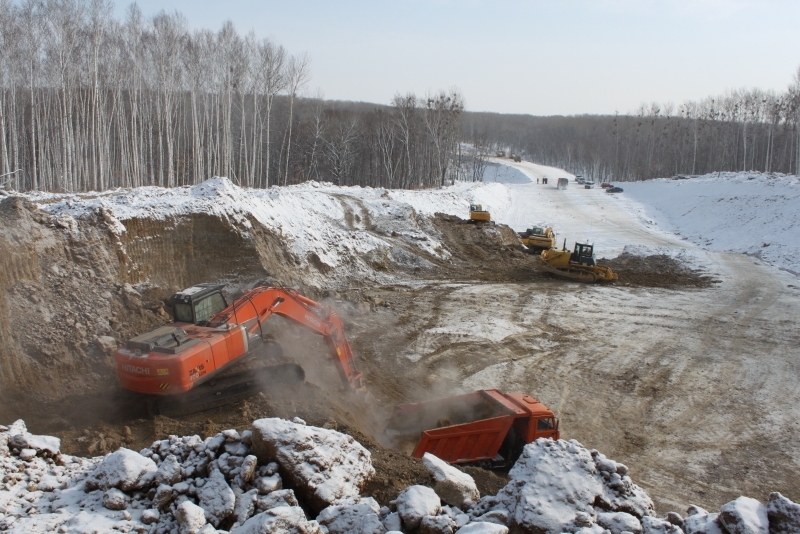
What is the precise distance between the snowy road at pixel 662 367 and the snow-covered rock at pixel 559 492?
138 inches

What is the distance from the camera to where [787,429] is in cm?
1133

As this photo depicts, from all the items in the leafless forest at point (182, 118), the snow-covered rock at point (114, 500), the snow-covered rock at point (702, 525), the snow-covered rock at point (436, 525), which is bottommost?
the snow-covered rock at point (114, 500)

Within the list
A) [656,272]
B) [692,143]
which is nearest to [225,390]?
[656,272]

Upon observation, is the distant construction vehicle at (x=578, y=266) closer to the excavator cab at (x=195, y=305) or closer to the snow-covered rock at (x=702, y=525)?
the excavator cab at (x=195, y=305)

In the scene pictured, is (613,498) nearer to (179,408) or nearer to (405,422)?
(405,422)

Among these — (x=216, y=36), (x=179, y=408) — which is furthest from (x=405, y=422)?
(x=216, y=36)

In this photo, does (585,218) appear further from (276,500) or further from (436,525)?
(276,500)

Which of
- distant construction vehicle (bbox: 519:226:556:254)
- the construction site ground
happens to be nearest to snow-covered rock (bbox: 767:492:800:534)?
the construction site ground

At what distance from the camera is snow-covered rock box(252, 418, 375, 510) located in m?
6.15

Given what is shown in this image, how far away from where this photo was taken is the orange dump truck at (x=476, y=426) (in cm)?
908

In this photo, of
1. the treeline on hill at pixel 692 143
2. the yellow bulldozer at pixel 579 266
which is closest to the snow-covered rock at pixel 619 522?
the yellow bulldozer at pixel 579 266

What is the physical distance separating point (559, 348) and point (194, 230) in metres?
11.1

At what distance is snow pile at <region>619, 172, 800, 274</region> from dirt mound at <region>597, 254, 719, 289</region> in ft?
14.7

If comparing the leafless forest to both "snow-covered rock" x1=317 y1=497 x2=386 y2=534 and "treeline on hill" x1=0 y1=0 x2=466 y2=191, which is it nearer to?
"treeline on hill" x1=0 y1=0 x2=466 y2=191
